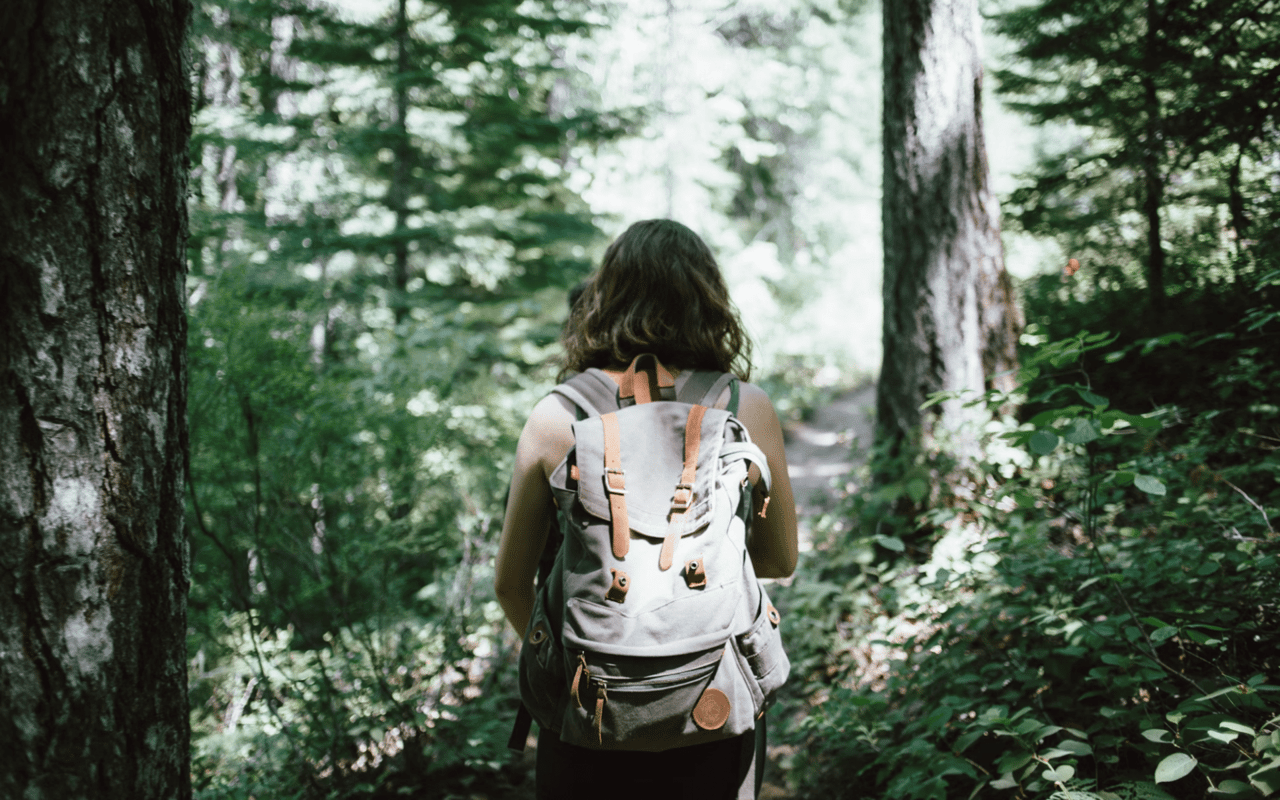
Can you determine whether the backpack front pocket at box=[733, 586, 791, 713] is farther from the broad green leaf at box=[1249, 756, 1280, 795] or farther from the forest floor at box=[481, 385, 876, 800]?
the forest floor at box=[481, 385, 876, 800]

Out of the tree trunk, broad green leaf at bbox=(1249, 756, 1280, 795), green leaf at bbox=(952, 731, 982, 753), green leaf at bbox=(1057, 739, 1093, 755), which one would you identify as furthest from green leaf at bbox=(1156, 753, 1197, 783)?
the tree trunk

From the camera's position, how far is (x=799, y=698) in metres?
3.89

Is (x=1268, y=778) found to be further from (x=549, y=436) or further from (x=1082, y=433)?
(x=549, y=436)

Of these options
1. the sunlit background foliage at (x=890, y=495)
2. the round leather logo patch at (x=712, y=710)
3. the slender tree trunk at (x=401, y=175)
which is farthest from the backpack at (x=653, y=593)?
the slender tree trunk at (x=401, y=175)

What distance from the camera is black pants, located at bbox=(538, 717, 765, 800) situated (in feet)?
4.95

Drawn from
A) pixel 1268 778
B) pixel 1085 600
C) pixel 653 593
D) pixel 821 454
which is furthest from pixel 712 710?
pixel 821 454

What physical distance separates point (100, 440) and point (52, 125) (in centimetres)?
65

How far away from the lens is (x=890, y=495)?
3.85 meters

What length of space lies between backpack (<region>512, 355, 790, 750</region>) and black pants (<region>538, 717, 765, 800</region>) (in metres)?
0.12

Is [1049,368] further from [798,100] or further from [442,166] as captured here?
[798,100]

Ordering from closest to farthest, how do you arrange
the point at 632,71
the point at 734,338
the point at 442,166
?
1. the point at 734,338
2. the point at 442,166
3. the point at 632,71

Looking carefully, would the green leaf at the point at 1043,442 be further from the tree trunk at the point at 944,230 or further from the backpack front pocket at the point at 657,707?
the tree trunk at the point at 944,230

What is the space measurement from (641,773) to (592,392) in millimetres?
848

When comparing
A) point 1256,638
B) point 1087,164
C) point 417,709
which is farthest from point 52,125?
point 1087,164
